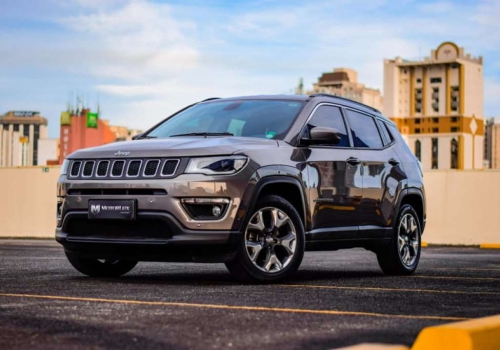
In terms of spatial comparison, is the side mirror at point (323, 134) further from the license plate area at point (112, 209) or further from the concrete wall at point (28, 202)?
the concrete wall at point (28, 202)

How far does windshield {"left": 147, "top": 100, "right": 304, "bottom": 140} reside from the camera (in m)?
9.08

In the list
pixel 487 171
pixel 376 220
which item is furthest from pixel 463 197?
pixel 376 220

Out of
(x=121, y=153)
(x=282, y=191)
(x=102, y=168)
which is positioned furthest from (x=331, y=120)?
(x=102, y=168)

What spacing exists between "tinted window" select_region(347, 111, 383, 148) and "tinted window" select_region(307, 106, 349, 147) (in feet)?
0.63

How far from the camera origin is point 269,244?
331 inches

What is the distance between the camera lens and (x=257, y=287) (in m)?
7.91

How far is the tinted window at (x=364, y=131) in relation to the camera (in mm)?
10172

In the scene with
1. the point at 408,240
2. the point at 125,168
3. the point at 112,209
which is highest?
the point at 125,168

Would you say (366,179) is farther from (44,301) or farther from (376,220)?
(44,301)

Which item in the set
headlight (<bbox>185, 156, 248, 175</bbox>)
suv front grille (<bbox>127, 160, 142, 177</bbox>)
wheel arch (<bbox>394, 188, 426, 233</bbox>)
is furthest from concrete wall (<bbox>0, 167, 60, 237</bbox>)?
headlight (<bbox>185, 156, 248, 175</bbox>)

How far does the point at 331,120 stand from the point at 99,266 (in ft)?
9.12

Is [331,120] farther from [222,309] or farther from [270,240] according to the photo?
[222,309]

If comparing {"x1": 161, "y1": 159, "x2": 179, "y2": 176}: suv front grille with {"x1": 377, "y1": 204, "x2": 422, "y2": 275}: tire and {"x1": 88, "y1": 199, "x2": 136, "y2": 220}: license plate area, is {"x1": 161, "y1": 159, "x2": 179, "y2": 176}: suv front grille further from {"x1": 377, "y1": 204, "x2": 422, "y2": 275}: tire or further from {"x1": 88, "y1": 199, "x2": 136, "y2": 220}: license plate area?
{"x1": 377, "y1": 204, "x2": 422, "y2": 275}: tire

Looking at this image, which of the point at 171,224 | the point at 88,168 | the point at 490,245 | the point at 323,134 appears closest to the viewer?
the point at 171,224
